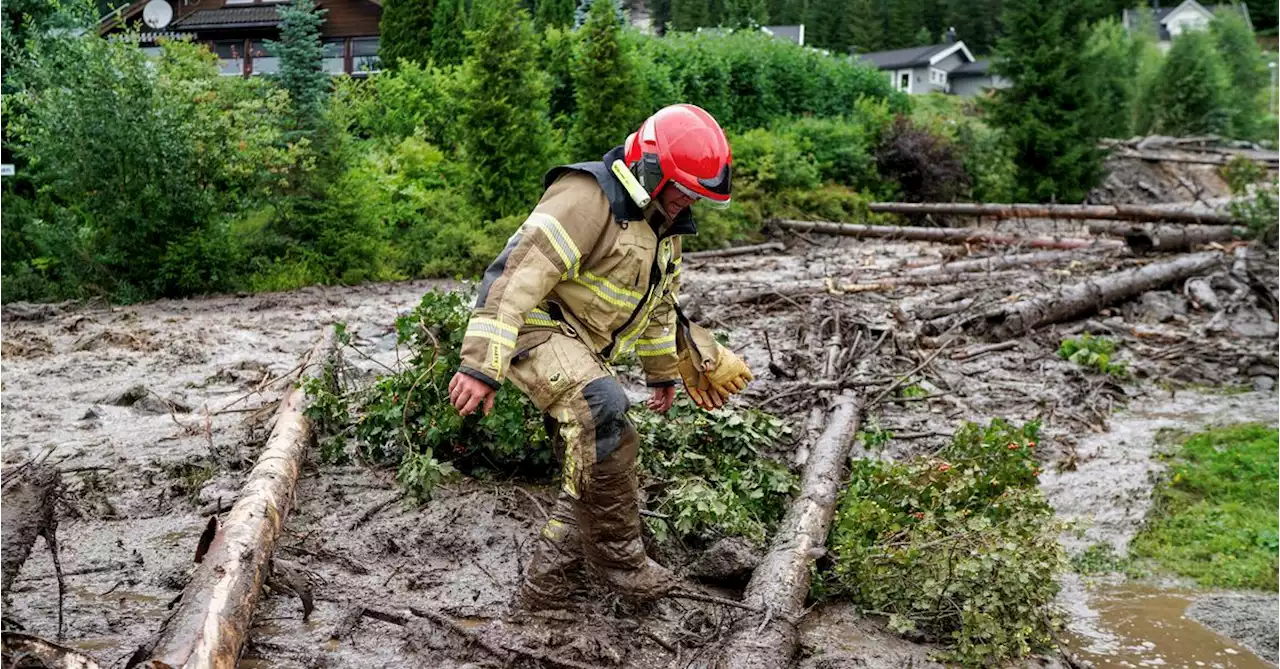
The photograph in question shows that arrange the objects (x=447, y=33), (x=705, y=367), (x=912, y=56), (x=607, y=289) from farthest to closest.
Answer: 1. (x=912, y=56)
2. (x=447, y=33)
3. (x=705, y=367)
4. (x=607, y=289)

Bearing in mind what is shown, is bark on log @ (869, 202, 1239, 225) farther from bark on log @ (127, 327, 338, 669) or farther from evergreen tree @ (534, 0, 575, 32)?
bark on log @ (127, 327, 338, 669)

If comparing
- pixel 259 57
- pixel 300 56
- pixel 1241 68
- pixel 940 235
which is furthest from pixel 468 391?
pixel 1241 68

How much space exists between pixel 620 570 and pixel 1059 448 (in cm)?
428

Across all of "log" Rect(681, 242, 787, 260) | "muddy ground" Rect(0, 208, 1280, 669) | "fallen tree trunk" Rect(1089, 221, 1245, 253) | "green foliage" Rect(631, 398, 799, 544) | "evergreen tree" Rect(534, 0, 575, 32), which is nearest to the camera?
"muddy ground" Rect(0, 208, 1280, 669)

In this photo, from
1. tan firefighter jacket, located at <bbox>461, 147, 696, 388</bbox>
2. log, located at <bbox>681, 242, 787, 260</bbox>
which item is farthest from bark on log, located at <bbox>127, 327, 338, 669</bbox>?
log, located at <bbox>681, 242, 787, 260</bbox>

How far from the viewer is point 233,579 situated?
377cm

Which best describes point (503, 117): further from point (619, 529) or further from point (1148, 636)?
point (1148, 636)

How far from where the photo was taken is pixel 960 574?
4199 millimetres

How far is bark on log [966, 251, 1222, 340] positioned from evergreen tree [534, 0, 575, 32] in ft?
64.1

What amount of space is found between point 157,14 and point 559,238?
30.6 meters

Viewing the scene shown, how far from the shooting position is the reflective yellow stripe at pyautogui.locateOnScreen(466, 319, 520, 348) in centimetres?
366

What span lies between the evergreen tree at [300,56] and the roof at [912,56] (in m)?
54.1

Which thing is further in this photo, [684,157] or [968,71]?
[968,71]

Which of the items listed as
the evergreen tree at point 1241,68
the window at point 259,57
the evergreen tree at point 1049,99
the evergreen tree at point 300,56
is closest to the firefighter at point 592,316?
the evergreen tree at point 300,56
